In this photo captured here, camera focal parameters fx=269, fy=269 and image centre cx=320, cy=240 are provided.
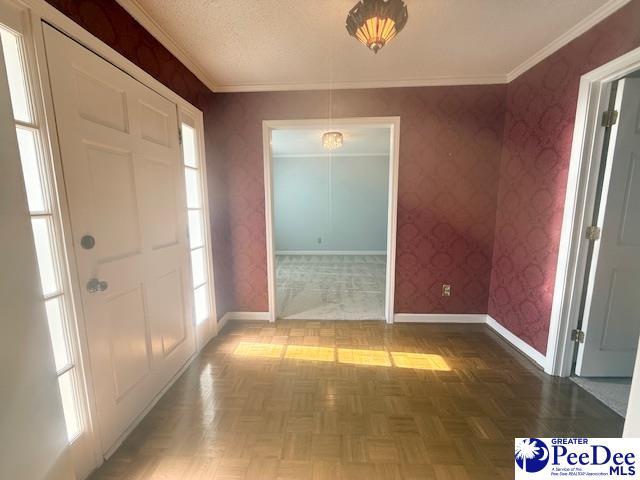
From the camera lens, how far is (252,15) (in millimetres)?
1644

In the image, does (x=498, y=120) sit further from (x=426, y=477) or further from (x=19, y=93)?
(x=19, y=93)

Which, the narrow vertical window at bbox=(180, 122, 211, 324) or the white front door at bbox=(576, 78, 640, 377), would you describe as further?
the narrow vertical window at bbox=(180, 122, 211, 324)

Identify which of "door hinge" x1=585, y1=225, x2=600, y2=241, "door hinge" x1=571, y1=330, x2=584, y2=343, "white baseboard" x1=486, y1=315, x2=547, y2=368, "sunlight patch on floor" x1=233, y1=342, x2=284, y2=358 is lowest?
"sunlight patch on floor" x1=233, y1=342, x2=284, y2=358

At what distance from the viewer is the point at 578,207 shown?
1.84 m

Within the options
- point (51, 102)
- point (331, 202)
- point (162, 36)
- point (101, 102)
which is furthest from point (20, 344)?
point (331, 202)

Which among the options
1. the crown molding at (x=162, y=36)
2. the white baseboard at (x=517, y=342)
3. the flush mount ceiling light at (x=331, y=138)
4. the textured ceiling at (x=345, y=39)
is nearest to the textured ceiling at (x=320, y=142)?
the flush mount ceiling light at (x=331, y=138)

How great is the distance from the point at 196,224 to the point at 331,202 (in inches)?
168

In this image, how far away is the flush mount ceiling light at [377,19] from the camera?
1.34m

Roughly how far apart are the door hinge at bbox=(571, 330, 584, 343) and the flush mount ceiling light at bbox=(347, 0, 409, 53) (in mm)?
2359

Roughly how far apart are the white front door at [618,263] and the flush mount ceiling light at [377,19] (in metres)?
1.51

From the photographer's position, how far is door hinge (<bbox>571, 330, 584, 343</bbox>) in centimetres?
195

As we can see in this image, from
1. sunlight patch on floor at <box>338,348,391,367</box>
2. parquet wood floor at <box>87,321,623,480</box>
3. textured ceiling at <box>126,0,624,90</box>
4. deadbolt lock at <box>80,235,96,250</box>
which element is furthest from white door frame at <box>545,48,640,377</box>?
deadbolt lock at <box>80,235,96,250</box>

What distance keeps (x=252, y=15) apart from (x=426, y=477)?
8.80 ft

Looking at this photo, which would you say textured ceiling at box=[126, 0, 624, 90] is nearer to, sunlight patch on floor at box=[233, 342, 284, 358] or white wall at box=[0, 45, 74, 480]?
white wall at box=[0, 45, 74, 480]
